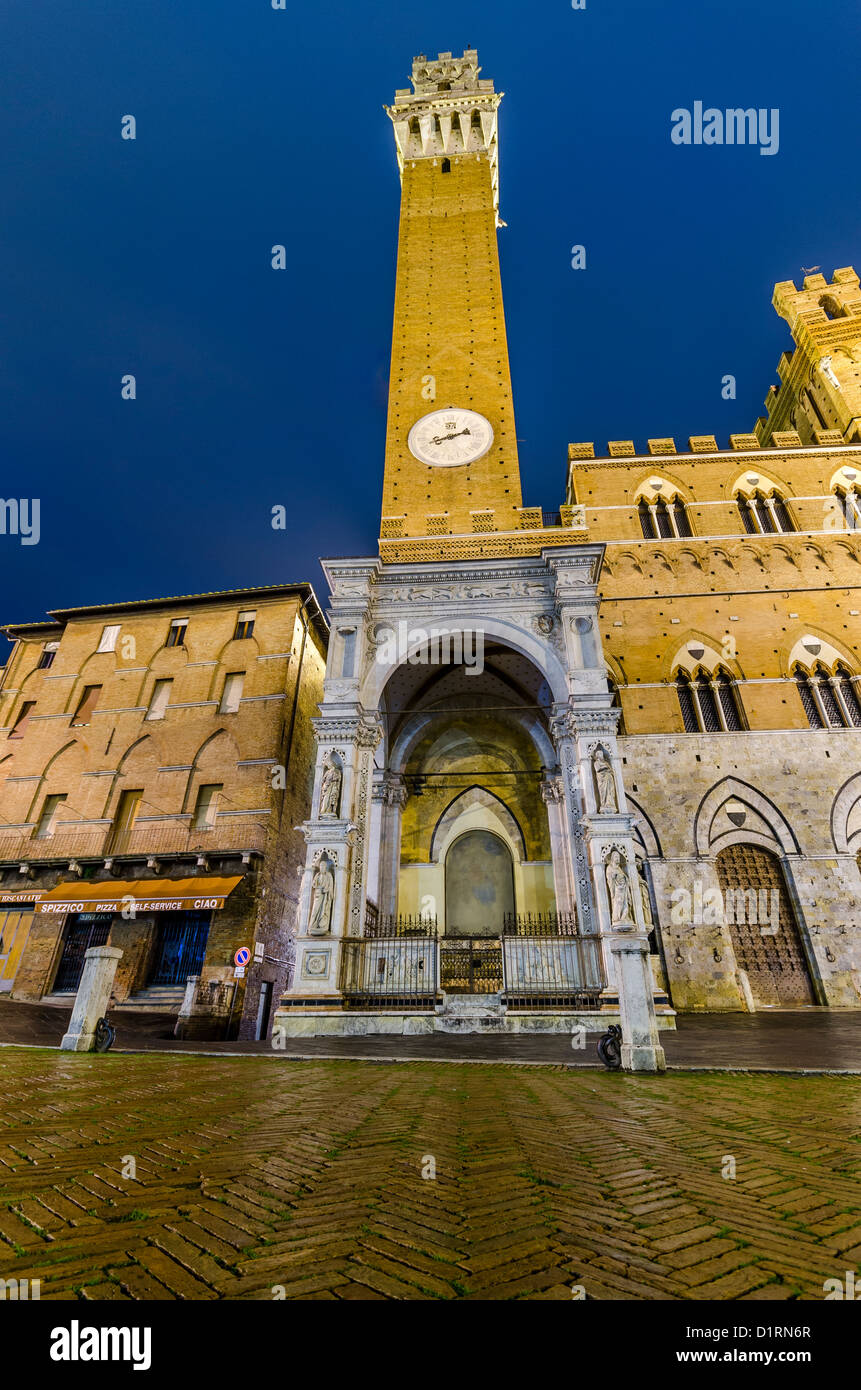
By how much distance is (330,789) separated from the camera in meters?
12.8

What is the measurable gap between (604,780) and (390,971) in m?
5.61

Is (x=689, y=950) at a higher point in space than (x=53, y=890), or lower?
lower

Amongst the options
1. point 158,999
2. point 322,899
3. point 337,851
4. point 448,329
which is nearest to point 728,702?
point 337,851

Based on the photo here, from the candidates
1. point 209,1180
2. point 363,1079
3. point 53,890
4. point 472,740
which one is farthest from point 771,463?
point 53,890

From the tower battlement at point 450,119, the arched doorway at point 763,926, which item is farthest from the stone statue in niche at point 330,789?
the tower battlement at point 450,119

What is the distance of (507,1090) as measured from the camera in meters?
4.90

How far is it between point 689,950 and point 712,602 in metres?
10.5

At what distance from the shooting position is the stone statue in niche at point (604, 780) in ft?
40.1

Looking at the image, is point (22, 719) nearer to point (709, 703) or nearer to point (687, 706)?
point (687, 706)

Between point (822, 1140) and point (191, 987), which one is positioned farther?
point (191, 987)

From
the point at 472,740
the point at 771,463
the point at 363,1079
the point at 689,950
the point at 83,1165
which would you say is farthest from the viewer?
the point at 771,463

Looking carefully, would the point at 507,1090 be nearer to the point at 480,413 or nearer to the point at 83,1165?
the point at 83,1165

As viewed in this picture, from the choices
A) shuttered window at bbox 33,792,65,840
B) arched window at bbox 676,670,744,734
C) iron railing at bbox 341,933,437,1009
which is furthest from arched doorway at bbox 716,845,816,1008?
shuttered window at bbox 33,792,65,840

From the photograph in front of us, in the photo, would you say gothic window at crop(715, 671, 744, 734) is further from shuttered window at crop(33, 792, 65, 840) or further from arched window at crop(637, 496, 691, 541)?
shuttered window at crop(33, 792, 65, 840)
